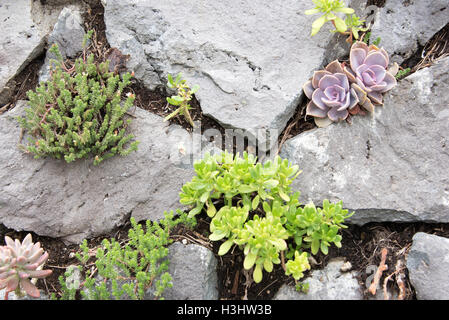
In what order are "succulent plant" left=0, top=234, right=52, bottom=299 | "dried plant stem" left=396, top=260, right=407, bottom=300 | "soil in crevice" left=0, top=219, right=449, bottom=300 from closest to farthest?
"succulent plant" left=0, top=234, right=52, bottom=299 < "dried plant stem" left=396, top=260, right=407, bottom=300 < "soil in crevice" left=0, top=219, right=449, bottom=300

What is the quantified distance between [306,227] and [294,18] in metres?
2.16

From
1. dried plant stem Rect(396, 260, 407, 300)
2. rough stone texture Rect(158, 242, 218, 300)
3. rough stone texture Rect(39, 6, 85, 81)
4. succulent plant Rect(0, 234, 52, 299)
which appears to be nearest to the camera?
succulent plant Rect(0, 234, 52, 299)

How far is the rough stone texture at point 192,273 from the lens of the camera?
3221 millimetres

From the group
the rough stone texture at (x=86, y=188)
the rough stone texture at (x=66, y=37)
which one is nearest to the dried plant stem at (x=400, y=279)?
the rough stone texture at (x=86, y=188)

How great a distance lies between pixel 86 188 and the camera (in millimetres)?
3762

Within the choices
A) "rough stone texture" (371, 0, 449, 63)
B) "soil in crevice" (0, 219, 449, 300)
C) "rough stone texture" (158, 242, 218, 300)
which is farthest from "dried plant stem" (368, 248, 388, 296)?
"rough stone texture" (371, 0, 449, 63)

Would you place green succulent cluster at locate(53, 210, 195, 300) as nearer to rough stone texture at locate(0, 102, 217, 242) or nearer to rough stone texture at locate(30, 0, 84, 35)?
rough stone texture at locate(0, 102, 217, 242)

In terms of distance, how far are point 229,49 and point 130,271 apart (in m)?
2.24

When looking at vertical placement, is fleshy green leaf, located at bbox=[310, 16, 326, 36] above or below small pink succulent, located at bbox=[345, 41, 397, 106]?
above

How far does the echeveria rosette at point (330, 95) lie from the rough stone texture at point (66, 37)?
236 cm

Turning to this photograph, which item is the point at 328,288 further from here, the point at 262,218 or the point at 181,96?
the point at 181,96

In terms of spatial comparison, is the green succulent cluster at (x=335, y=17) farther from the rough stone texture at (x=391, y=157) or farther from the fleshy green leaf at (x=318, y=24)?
the rough stone texture at (x=391, y=157)

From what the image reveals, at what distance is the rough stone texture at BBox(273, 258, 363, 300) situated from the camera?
3.18 metres

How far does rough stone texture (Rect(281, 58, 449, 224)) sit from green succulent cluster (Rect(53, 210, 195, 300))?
1.25m
